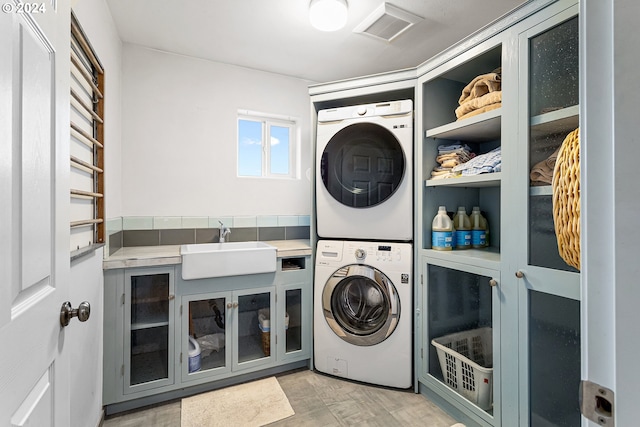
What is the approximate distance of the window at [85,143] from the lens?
1328mm

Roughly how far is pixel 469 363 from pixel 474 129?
134 centimetres

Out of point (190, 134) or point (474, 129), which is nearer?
point (474, 129)

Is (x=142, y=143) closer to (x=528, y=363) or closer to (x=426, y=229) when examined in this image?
(x=426, y=229)

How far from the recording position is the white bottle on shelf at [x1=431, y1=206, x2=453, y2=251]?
1.88m

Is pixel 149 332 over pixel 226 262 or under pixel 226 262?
under

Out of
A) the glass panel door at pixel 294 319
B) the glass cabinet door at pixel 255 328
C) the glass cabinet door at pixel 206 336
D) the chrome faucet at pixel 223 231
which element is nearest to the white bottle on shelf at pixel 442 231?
the glass panel door at pixel 294 319

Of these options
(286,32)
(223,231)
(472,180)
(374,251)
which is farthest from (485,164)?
(223,231)

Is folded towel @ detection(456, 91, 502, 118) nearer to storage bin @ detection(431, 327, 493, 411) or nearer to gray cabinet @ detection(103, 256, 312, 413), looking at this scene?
storage bin @ detection(431, 327, 493, 411)

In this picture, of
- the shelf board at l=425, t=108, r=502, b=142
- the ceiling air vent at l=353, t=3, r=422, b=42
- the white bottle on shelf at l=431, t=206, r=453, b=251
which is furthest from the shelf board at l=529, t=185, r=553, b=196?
the ceiling air vent at l=353, t=3, r=422, b=42

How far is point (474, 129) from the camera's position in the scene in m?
1.78

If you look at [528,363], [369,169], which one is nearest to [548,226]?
[528,363]

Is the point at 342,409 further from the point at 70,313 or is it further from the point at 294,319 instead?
the point at 70,313

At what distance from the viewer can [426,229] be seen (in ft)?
6.50

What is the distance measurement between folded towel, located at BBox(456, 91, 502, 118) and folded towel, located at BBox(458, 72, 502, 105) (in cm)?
4
